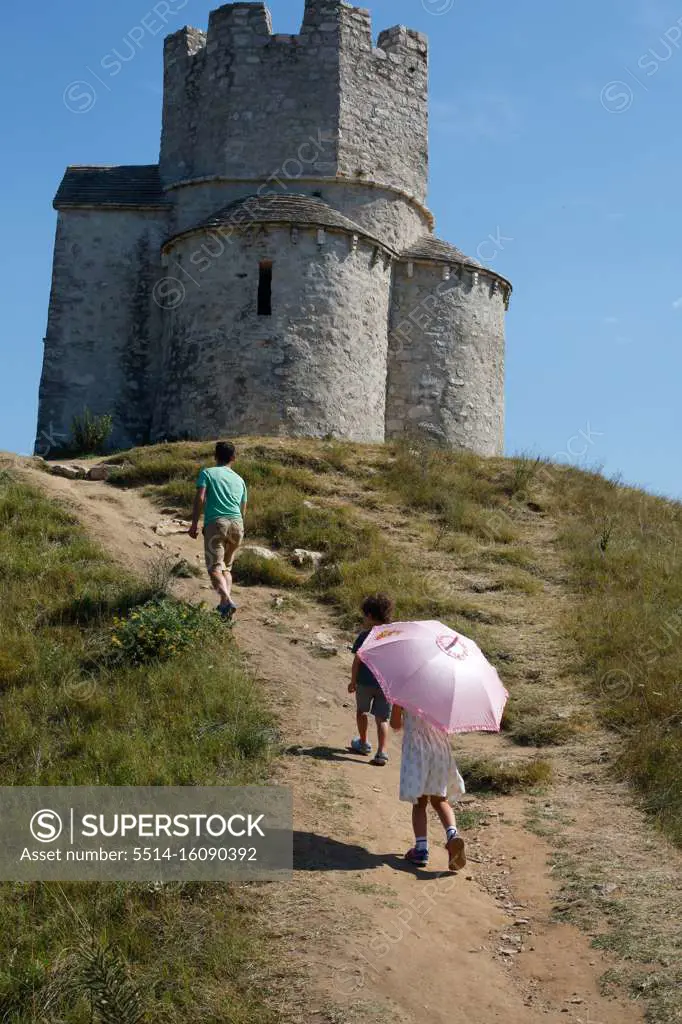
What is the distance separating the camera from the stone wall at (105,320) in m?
22.7

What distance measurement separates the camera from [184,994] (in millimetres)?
5738

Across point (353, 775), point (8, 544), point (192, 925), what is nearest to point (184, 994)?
point (192, 925)

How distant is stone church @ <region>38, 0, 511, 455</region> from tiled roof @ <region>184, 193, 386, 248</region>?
0.17ft

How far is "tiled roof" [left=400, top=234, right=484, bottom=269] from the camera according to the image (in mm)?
22422

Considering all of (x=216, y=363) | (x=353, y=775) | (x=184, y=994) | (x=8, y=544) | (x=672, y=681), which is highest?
(x=216, y=363)

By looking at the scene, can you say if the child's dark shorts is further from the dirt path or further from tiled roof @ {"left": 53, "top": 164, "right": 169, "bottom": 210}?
tiled roof @ {"left": 53, "top": 164, "right": 169, "bottom": 210}

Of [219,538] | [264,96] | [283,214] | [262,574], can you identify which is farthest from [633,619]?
[264,96]

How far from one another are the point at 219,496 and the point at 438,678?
4570 millimetres

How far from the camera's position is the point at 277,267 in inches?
802

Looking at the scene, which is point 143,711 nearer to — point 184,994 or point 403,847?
point 403,847

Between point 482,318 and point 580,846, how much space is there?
16.8 meters

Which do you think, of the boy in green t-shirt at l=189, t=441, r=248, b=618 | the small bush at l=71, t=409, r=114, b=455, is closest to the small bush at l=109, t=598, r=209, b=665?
the boy in green t-shirt at l=189, t=441, r=248, b=618

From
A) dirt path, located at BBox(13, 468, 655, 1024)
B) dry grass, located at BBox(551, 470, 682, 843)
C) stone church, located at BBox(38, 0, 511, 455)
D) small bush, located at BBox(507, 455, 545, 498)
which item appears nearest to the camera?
dirt path, located at BBox(13, 468, 655, 1024)

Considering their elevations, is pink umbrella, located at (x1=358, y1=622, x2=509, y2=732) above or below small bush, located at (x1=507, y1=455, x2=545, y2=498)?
below
